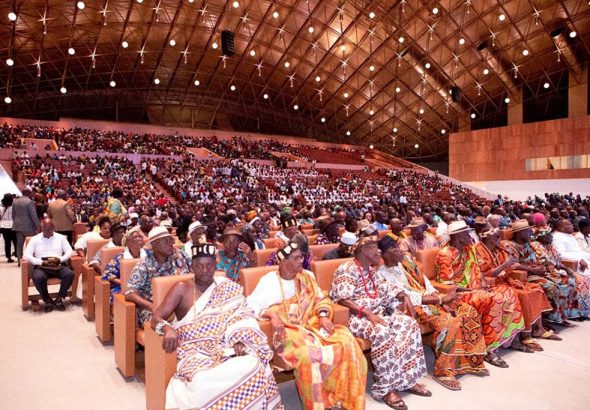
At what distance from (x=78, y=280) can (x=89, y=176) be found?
42.1 feet

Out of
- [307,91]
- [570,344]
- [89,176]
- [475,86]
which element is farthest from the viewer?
[307,91]

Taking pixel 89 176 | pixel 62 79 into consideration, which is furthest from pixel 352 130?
pixel 89 176

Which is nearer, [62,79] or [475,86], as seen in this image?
[62,79]

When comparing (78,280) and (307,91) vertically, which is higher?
(307,91)

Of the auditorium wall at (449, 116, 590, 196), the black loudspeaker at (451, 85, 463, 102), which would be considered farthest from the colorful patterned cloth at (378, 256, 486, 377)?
the black loudspeaker at (451, 85, 463, 102)

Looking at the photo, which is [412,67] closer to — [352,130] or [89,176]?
[352,130]

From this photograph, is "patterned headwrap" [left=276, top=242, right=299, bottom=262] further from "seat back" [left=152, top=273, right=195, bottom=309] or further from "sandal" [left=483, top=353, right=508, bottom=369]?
"sandal" [left=483, top=353, right=508, bottom=369]

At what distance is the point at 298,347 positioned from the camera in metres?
2.85

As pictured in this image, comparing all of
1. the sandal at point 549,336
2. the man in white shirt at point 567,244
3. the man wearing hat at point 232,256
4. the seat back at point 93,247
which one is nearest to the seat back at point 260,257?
the man wearing hat at point 232,256

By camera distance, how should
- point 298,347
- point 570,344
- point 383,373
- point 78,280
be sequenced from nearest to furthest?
point 298,347
point 383,373
point 570,344
point 78,280

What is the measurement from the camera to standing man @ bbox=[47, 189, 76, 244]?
7773 millimetres

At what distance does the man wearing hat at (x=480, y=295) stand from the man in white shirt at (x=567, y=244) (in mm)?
1784

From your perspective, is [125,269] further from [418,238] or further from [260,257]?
[418,238]

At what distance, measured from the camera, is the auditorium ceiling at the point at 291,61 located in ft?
75.5
